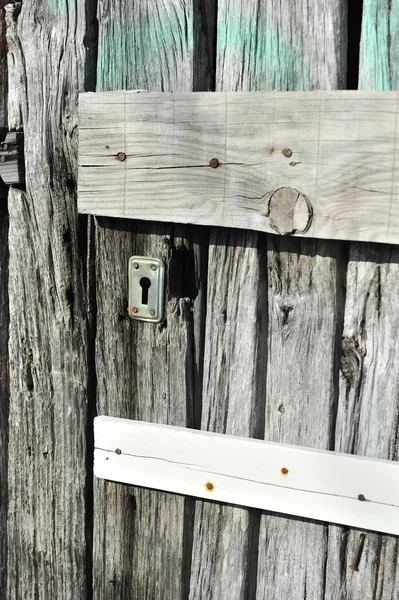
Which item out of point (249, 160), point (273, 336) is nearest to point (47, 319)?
point (273, 336)

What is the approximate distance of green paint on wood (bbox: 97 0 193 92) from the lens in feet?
6.21

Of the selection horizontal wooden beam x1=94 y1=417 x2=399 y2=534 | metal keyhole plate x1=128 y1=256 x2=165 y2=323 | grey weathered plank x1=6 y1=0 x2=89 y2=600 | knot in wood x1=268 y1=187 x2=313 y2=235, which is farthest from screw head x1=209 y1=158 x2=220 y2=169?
horizontal wooden beam x1=94 y1=417 x2=399 y2=534

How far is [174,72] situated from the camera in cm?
191

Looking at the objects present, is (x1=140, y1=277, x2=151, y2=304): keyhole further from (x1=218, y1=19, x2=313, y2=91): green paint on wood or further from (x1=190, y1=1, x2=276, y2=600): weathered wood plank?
(x1=218, y1=19, x2=313, y2=91): green paint on wood

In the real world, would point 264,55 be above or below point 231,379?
above

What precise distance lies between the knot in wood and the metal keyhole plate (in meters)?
0.38

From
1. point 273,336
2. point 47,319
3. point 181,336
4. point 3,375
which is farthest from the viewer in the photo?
point 3,375

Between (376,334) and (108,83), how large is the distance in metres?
0.98

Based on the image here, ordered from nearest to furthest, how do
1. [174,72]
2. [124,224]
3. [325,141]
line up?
[325,141]
[174,72]
[124,224]

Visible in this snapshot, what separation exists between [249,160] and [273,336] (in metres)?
0.45

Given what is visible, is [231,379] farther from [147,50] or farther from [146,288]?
[147,50]

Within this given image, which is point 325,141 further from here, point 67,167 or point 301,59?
point 67,167

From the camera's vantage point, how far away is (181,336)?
6.53 feet

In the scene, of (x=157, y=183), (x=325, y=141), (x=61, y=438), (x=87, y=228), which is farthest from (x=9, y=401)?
(x=325, y=141)
